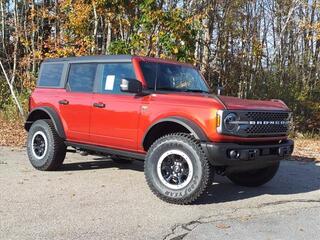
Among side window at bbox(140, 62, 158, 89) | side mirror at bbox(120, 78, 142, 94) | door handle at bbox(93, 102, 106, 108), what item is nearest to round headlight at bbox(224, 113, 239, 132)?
side mirror at bbox(120, 78, 142, 94)

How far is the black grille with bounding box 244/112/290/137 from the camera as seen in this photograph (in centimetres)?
667

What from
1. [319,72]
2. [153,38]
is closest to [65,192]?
[153,38]

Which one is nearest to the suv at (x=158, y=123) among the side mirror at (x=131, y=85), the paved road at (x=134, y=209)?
the side mirror at (x=131, y=85)

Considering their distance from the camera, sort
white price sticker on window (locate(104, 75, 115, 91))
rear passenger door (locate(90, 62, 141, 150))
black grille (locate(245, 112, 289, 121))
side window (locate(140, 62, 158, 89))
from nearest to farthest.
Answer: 1. black grille (locate(245, 112, 289, 121))
2. rear passenger door (locate(90, 62, 141, 150))
3. side window (locate(140, 62, 158, 89))
4. white price sticker on window (locate(104, 75, 115, 91))

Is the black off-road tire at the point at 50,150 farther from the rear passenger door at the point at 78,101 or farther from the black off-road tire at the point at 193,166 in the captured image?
the black off-road tire at the point at 193,166

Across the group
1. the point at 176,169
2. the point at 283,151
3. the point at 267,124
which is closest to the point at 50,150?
the point at 176,169

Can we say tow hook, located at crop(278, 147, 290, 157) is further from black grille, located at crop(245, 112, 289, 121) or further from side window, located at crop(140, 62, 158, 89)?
side window, located at crop(140, 62, 158, 89)

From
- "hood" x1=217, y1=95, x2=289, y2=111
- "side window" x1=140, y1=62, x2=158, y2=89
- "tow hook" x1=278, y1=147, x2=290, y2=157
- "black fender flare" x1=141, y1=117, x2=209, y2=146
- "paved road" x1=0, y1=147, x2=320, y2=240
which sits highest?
"side window" x1=140, y1=62, x2=158, y2=89

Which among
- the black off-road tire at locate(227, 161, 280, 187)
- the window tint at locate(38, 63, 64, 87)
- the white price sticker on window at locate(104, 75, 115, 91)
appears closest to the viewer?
the white price sticker on window at locate(104, 75, 115, 91)

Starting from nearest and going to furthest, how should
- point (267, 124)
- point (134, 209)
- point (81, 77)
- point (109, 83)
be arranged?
point (134, 209), point (267, 124), point (109, 83), point (81, 77)

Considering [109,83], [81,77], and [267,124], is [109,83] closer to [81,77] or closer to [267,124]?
[81,77]

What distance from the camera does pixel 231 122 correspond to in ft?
21.2

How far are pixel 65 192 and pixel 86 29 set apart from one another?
38.8 feet

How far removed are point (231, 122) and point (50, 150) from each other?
3.58m
